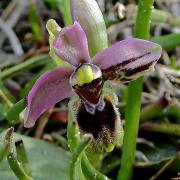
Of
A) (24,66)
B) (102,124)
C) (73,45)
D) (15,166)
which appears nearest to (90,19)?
(73,45)

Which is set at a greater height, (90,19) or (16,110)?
(90,19)

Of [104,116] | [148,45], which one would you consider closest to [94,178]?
[104,116]

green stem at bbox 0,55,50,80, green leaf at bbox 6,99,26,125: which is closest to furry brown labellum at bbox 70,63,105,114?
green leaf at bbox 6,99,26,125

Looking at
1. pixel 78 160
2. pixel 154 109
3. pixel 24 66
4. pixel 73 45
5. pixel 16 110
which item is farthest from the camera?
pixel 24 66

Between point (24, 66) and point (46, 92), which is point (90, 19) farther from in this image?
point (24, 66)

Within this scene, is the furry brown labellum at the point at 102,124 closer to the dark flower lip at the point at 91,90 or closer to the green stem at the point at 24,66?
the dark flower lip at the point at 91,90
